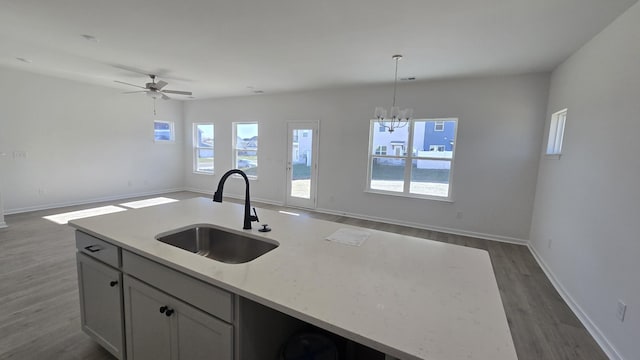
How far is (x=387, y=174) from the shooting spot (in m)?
5.25

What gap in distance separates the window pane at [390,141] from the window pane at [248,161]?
3007 mm

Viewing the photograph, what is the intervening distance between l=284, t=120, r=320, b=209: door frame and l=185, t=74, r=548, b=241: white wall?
11cm

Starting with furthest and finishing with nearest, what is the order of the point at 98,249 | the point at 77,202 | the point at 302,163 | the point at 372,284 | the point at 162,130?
the point at 162,130, the point at 302,163, the point at 77,202, the point at 98,249, the point at 372,284

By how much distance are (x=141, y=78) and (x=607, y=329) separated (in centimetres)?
686

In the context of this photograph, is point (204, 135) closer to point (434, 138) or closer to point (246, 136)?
point (246, 136)

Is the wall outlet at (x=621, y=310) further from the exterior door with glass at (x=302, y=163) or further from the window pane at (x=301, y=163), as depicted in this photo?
the window pane at (x=301, y=163)

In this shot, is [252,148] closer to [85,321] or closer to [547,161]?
[85,321]

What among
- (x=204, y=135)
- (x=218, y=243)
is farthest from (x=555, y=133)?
(x=204, y=135)

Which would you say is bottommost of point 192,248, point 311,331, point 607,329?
point 607,329

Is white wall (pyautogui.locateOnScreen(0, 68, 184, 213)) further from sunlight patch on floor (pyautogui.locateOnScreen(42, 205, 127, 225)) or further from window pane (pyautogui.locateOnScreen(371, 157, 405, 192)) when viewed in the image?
window pane (pyautogui.locateOnScreen(371, 157, 405, 192))

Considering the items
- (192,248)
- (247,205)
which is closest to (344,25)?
(247,205)

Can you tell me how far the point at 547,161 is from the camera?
3756mm

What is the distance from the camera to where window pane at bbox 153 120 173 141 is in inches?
279

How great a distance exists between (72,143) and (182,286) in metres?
6.33
